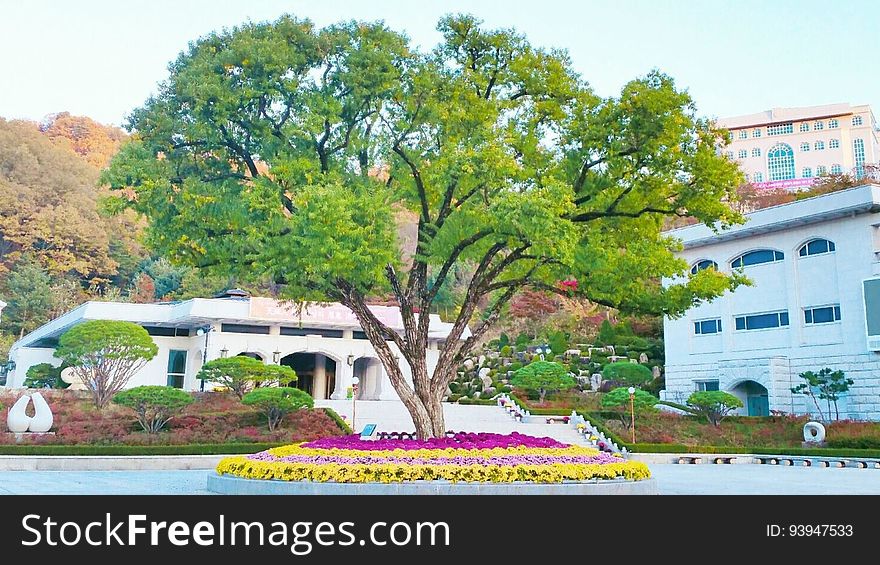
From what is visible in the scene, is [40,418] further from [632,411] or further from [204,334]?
[632,411]

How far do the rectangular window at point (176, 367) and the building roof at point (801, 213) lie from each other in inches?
817

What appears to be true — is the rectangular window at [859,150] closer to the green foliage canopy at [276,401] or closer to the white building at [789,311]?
the white building at [789,311]

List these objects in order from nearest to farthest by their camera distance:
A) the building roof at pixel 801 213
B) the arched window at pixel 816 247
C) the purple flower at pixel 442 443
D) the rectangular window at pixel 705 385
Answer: the purple flower at pixel 442 443 < the building roof at pixel 801 213 < the arched window at pixel 816 247 < the rectangular window at pixel 705 385

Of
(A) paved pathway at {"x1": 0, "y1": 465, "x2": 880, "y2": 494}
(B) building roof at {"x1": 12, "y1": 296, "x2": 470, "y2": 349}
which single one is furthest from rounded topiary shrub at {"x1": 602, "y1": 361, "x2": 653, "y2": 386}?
(A) paved pathway at {"x1": 0, "y1": 465, "x2": 880, "y2": 494}

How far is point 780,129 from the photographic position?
74.5 metres

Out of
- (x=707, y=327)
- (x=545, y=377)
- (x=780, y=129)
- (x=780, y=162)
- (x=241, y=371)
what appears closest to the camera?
(x=241, y=371)

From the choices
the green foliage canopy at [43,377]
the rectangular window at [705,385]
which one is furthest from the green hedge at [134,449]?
the rectangular window at [705,385]

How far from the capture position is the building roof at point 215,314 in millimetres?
31797

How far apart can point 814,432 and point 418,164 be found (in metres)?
17.9

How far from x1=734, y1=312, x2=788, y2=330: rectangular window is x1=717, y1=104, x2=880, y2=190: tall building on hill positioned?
3931cm

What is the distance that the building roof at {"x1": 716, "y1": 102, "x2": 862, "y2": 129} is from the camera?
71125mm

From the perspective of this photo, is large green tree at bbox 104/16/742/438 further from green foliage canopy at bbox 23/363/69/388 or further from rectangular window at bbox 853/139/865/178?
rectangular window at bbox 853/139/865/178

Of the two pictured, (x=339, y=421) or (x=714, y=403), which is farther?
(x=714, y=403)

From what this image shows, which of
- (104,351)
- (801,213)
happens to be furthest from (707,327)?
(104,351)
